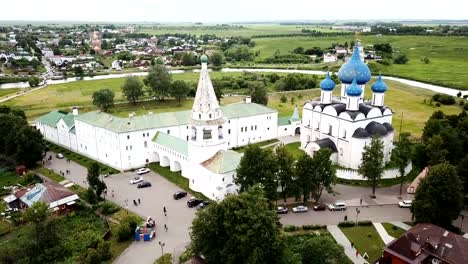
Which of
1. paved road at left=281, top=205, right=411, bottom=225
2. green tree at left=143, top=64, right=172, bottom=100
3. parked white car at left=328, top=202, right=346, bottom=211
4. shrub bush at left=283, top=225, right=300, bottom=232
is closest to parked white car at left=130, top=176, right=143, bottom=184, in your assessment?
paved road at left=281, top=205, right=411, bottom=225

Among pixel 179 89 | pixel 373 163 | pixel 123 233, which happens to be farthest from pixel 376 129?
pixel 179 89

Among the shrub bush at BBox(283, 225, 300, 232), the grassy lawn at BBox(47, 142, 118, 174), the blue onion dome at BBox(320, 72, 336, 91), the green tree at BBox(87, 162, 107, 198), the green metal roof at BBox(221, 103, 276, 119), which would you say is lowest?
the grassy lawn at BBox(47, 142, 118, 174)

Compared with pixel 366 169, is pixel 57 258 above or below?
below

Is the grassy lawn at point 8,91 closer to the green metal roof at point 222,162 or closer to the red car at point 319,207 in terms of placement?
the green metal roof at point 222,162

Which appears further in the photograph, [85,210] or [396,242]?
[85,210]

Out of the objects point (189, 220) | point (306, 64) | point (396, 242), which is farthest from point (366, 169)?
point (306, 64)

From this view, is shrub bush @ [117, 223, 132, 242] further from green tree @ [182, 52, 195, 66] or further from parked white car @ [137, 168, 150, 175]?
green tree @ [182, 52, 195, 66]

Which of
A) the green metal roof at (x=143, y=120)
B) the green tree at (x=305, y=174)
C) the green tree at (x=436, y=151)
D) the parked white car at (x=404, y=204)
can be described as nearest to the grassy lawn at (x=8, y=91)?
the green metal roof at (x=143, y=120)

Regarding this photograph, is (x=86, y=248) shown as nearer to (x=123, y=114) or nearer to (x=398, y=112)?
(x=123, y=114)
